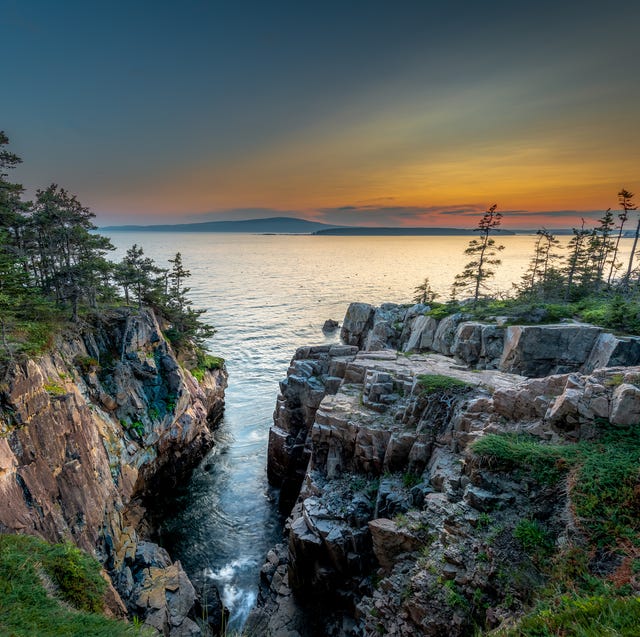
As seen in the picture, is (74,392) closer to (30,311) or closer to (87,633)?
(30,311)

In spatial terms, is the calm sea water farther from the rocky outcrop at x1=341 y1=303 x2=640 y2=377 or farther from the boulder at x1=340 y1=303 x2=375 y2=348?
the rocky outcrop at x1=341 y1=303 x2=640 y2=377

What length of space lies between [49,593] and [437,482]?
1490 cm

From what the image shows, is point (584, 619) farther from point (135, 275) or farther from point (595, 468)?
point (135, 275)

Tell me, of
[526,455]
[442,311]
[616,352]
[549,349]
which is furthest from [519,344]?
[526,455]

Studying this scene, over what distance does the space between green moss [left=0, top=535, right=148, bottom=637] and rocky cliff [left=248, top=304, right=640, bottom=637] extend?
895 centimetres

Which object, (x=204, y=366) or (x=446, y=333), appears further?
(x=204, y=366)

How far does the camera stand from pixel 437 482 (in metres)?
15.4

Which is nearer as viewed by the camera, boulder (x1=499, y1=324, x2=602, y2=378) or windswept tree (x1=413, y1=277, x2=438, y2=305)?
boulder (x1=499, y1=324, x2=602, y2=378)

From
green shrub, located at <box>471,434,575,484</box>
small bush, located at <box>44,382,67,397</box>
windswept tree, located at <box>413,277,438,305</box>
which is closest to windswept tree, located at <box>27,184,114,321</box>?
small bush, located at <box>44,382,67,397</box>

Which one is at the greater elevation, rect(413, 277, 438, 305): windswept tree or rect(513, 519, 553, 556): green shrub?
rect(413, 277, 438, 305): windswept tree

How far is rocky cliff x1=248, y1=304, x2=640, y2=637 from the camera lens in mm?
10109

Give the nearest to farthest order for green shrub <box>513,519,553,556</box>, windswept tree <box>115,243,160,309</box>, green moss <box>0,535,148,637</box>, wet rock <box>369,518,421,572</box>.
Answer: green moss <box>0,535,148,637</box>, green shrub <box>513,519,553,556</box>, wet rock <box>369,518,421,572</box>, windswept tree <box>115,243,160,309</box>

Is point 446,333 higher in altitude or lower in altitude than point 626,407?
lower

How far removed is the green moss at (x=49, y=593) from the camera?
850 cm
